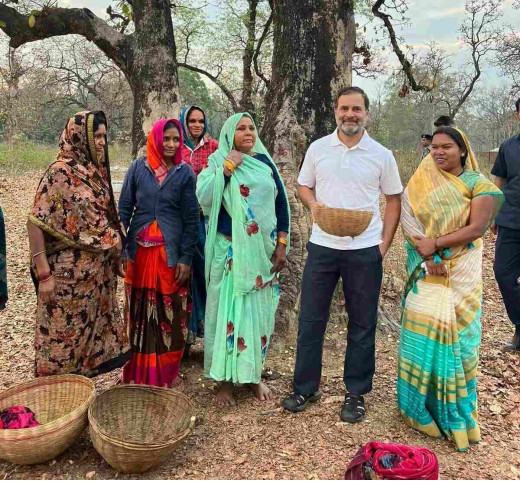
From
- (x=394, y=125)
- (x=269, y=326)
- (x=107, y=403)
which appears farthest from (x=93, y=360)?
(x=394, y=125)

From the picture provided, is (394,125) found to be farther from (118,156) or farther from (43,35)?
(43,35)

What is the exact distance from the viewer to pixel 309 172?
3061mm

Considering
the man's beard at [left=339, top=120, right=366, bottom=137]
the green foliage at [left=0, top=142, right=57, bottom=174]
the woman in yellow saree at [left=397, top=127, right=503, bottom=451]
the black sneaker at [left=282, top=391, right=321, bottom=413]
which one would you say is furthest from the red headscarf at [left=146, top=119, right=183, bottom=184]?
the green foliage at [left=0, top=142, right=57, bottom=174]

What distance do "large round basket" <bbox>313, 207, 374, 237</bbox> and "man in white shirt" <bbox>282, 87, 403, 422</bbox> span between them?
124mm

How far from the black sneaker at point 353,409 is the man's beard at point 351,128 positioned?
1.63 metres

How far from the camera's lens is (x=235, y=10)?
17.5 m

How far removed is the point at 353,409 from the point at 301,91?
8.34ft

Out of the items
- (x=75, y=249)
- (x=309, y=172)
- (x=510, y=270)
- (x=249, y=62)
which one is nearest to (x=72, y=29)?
(x=75, y=249)

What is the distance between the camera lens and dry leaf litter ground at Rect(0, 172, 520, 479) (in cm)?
267

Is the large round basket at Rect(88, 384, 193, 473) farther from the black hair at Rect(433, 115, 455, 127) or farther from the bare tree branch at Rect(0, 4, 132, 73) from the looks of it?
the bare tree branch at Rect(0, 4, 132, 73)

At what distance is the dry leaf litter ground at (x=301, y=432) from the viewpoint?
2.67m

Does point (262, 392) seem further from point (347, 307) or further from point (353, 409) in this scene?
point (347, 307)

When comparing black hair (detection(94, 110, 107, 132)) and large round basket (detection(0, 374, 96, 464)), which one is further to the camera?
black hair (detection(94, 110, 107, 132))

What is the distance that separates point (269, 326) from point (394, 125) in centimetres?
4472
